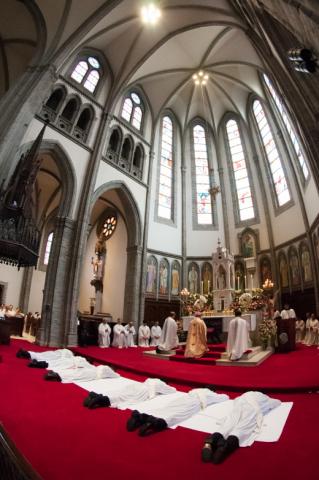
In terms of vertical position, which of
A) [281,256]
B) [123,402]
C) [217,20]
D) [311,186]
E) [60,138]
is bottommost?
[123,402]

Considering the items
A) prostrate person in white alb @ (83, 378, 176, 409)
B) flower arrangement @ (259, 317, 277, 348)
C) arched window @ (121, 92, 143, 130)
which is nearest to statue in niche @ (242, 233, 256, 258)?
flower arrangement @ (259, 317, 277, 348)

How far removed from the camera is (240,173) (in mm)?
20766

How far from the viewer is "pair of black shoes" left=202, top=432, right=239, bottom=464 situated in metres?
2.35

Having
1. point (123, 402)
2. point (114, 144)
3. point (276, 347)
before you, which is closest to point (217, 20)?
point (114, 144)

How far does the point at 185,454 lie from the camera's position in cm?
250

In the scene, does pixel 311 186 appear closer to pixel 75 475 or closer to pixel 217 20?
pixel 217 20

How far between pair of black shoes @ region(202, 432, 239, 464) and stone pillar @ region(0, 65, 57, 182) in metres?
10.5

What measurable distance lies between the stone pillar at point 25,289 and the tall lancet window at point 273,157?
17.7m

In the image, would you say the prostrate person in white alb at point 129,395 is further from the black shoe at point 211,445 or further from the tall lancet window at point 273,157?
the tall lancet window at point 273,157

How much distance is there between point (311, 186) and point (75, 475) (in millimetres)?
15608

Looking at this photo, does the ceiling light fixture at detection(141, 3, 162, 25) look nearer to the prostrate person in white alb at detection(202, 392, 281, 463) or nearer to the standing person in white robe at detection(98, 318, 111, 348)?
the standing person in white robe at detection(98, 318, 111, 348)

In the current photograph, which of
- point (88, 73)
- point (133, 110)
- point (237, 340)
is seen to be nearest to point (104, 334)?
point (237, 340)

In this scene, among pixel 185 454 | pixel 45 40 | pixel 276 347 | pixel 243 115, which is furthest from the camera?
pixel 243 115

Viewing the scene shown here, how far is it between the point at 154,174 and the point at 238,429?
60.3ft
